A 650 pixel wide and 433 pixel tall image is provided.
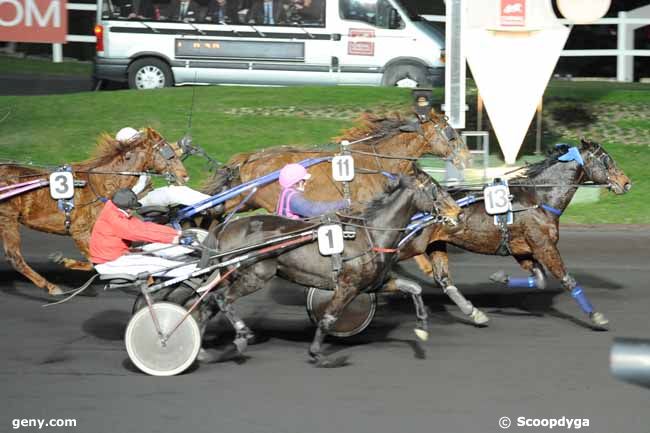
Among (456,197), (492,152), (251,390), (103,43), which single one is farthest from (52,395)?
(103,43)

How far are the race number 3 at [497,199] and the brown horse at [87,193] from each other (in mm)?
2927

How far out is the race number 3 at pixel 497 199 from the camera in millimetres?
8891

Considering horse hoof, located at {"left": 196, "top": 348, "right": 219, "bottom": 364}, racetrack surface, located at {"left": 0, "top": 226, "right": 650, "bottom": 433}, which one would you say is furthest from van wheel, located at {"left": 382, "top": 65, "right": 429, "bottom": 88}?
horse hoof, located at {"left": 196, "top": 348, "right": 219, "bottom": 364}

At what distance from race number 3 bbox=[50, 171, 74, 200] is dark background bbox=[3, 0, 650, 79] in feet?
52.5

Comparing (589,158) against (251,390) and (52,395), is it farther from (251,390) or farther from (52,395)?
(52,395)

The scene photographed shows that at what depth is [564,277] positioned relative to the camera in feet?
28.9

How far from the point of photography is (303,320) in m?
9.25

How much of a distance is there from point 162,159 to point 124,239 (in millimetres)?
2202

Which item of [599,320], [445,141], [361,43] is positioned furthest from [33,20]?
[599,320]

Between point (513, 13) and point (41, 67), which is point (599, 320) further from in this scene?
point (41, 67)

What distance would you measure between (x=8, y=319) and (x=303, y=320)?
8.69 ft

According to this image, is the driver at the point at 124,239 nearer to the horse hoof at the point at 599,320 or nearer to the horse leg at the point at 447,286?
the horse leg at the point at 447,286

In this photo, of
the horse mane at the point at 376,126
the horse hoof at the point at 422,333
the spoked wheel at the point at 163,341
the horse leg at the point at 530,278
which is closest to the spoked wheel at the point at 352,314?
the horse hoof at the point at 422,333

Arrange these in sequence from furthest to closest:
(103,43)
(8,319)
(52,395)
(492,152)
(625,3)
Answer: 1. (625,3)
2. (103,43)
3. (492,152)
4. (8,319)
5. (52,395)
